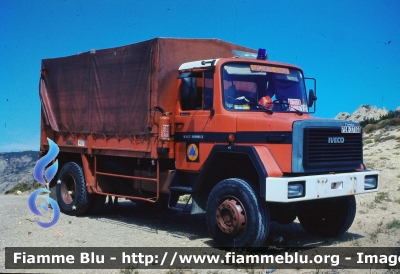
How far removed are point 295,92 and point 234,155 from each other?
1860 mm

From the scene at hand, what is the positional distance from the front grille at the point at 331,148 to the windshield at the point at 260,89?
107cm

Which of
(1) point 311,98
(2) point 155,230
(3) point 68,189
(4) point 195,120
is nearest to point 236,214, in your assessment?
(4) point 195,120

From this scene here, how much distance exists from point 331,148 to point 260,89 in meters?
1.59

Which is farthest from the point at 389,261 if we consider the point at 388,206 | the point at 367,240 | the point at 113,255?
the point at 388,206

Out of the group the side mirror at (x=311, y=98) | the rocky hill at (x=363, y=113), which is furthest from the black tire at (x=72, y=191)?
the rocky hill at (x=363, y=113)

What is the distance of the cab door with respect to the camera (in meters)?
8.24

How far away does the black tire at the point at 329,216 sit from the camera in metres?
8.53

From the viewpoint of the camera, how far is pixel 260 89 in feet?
27.3

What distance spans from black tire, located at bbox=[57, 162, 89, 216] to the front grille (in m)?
5.72

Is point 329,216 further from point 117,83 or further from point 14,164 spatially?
point 14,164

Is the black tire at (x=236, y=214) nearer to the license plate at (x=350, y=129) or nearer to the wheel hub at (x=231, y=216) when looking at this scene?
the wheel hub at (x=231, y=216)

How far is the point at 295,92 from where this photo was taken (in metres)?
8.83

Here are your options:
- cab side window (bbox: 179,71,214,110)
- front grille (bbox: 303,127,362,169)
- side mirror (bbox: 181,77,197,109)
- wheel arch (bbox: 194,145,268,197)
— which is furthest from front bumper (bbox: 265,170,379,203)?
side mirror (bbox: 181,77,197,109)

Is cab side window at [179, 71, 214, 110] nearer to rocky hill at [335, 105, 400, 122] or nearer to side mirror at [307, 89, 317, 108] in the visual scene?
side mirror at [307, 89, 317, 108]
